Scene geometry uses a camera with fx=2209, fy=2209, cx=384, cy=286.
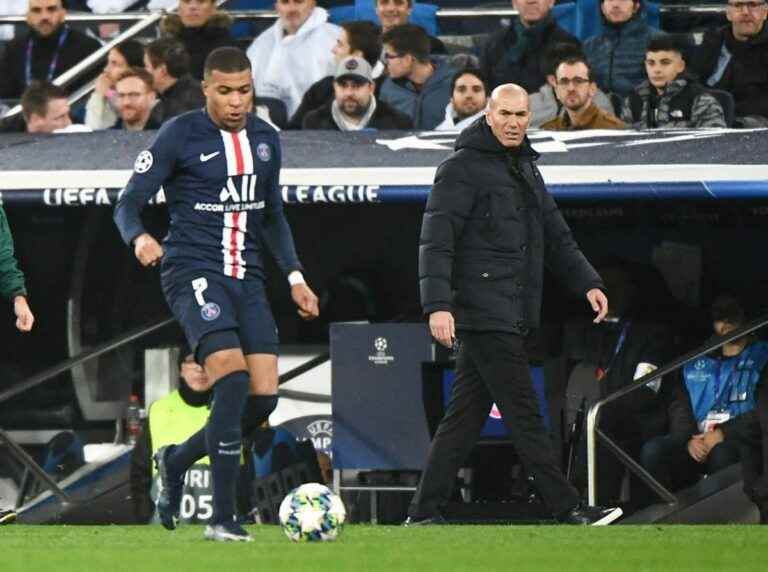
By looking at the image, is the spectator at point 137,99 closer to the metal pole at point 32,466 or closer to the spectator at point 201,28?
the spectator at point 201,28

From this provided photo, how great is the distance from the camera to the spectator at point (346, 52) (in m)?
13.5

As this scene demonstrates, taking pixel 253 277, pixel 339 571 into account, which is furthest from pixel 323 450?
pixel 339 571

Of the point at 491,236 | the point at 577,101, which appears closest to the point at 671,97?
the point at 577,101

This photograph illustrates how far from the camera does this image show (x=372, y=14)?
14844mm

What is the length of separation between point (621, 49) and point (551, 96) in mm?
627

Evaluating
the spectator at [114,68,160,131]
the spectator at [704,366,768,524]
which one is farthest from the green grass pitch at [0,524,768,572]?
the spectator at [114,68,160,131]

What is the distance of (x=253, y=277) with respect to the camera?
8.58 meters

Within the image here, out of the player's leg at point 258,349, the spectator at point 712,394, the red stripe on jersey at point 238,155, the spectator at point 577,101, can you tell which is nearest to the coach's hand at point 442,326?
the player's leg at point 258,349

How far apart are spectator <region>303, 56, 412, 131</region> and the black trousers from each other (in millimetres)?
3430

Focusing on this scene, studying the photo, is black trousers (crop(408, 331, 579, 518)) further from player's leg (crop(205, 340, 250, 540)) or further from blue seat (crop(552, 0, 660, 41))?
blue seat (crop(552, 0, 660, 41))

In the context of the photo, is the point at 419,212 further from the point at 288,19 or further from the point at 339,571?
the point at 339,571

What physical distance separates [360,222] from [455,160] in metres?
4.01

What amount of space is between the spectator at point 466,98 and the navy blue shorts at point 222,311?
4.20 meters

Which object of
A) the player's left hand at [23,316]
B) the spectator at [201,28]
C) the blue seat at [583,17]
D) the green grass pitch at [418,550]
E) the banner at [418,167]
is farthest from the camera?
the spectator at [201,28]
